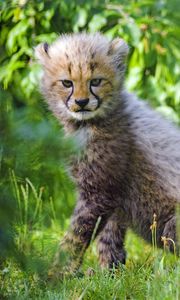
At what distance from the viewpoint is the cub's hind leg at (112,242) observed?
4.49m

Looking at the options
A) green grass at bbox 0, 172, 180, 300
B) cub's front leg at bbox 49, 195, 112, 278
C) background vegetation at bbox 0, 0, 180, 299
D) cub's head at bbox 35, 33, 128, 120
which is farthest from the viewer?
cub's head at bbox 35, 33, 128, 120

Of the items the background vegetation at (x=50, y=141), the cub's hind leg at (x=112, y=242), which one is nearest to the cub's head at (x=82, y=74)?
the background vegetation at (x=50, y=141)

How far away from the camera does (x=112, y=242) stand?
453 centimetres

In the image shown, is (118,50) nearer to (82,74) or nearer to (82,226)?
(82,74)

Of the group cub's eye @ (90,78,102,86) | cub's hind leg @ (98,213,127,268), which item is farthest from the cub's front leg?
cub's eye @ (90,78,102,86)

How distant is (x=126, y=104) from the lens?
15.1 ft

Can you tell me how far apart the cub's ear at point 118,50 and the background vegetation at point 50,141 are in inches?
10.6

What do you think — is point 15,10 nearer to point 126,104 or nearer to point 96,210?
point 126,104

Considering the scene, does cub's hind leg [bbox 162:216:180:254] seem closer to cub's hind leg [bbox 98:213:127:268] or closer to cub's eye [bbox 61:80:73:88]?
cub's hind leg [bbox 98:213:127:268]

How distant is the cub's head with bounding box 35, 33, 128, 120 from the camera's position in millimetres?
4250

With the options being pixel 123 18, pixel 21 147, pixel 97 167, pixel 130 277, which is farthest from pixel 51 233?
pixel 21 147

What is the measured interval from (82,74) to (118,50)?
40cm

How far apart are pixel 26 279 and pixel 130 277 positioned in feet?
1.61

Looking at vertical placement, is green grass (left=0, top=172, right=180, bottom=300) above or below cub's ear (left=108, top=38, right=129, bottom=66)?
below
